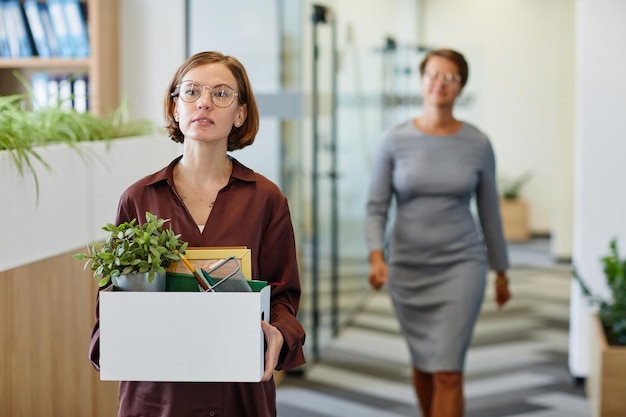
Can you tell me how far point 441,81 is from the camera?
13.6 feet

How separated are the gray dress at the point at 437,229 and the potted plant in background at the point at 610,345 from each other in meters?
0.68

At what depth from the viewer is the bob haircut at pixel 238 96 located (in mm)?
2172

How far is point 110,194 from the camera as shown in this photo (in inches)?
143

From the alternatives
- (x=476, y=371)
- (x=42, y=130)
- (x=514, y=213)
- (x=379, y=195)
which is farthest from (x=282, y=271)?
(x=514, y=213)

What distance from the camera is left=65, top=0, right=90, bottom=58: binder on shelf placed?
217 inches

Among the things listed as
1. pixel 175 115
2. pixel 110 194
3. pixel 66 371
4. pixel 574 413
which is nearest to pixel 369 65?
pixel 574 413

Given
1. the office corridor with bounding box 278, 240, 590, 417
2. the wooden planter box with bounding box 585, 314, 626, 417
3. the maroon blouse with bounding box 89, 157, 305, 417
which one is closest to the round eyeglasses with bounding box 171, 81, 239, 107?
the maroon blouse with bounding box 89, 157, 305, 417

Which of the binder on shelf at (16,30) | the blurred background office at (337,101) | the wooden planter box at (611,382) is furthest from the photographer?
the binder on shelf at (16,30)

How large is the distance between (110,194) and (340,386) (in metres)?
2.34

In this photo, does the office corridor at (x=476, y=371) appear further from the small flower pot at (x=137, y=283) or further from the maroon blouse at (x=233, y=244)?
the small flower pot at (x=137, y=283)

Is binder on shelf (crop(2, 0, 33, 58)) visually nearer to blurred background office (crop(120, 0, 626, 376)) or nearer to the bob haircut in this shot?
blurred background office (crop(120, 0, 626, 376))

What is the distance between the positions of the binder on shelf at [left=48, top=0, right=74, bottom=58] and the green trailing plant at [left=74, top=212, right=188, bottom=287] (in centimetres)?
376

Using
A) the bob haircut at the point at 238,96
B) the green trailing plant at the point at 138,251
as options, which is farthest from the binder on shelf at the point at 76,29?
the green trailing plant at the point at 138,251

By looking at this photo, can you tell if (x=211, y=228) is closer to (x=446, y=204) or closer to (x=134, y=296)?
(x=134, y=296)
